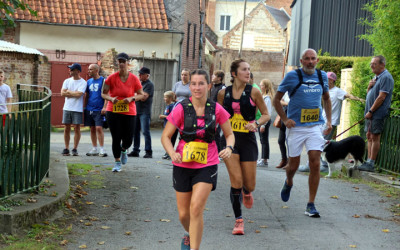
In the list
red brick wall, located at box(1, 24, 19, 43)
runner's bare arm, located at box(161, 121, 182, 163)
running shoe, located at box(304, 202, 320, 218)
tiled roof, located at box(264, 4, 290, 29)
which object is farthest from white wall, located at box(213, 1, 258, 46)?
runner's bare arm, located at box(161, 121, 182, 163)

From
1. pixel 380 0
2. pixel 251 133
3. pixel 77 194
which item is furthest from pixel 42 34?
pixel 251 133

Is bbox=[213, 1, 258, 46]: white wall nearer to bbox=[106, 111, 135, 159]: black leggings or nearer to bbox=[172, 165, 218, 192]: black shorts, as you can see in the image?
bbox=[106, 111, 135, 159]: black leggings

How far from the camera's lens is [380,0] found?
1314 centimetres

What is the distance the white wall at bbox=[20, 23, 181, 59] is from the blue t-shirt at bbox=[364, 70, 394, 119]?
19.8 metres

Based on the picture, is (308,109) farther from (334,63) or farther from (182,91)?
(334,63)

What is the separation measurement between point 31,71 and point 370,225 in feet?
59.3

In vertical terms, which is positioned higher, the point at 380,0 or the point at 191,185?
the point at 380,0

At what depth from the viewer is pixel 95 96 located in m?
14.2

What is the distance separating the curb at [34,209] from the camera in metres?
6.72

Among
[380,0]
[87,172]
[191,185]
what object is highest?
[380,0]

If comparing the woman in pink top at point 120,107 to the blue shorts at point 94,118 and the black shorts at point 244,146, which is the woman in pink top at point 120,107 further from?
the black shorts at point 244,146

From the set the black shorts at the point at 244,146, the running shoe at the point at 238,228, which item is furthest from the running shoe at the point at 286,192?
→ the running shoe at the point at 238,228

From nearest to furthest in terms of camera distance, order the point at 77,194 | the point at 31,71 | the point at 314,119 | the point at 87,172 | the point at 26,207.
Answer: the point at 26,207 < the point at 314,119 < the point at 77,194 < the point at 87,172 < the point at 31,71

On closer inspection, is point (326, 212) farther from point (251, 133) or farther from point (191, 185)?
point (191, 185)
